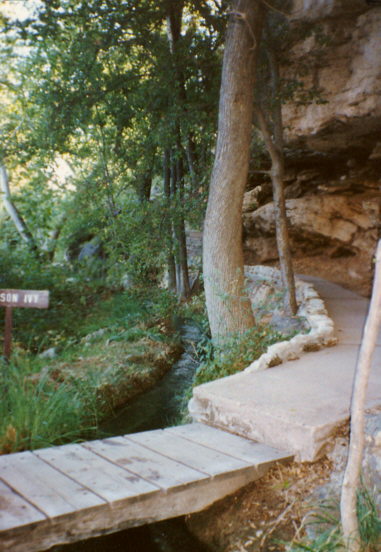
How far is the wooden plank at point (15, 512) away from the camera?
2247 mm

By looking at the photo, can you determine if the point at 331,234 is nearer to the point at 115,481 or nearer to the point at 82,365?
the point at 82,365

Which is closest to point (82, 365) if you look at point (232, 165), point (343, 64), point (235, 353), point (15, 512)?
point (235, 353)

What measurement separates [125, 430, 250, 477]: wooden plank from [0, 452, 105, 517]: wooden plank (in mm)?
669

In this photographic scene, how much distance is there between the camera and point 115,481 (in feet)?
8.93

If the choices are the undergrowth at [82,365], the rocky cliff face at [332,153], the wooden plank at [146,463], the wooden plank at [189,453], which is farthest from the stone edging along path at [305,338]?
the rocky cliff face at [332,153]

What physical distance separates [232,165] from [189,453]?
14.3ft

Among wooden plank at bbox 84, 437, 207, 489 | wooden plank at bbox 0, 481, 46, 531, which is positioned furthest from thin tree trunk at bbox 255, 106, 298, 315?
wooden plank at bbox 0, 481, 46, 531

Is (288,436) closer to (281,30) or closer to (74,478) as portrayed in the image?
(74,478)

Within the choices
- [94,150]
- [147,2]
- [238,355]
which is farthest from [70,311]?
[147,2]

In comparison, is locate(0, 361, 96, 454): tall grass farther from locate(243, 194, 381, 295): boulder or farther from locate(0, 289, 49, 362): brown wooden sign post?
locate(243, 194, 381, 295): boulder

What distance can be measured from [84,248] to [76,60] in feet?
28.8

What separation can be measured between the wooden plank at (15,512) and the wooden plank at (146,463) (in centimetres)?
64

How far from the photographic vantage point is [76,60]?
365 inches

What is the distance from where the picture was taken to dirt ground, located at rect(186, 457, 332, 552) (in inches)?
111
